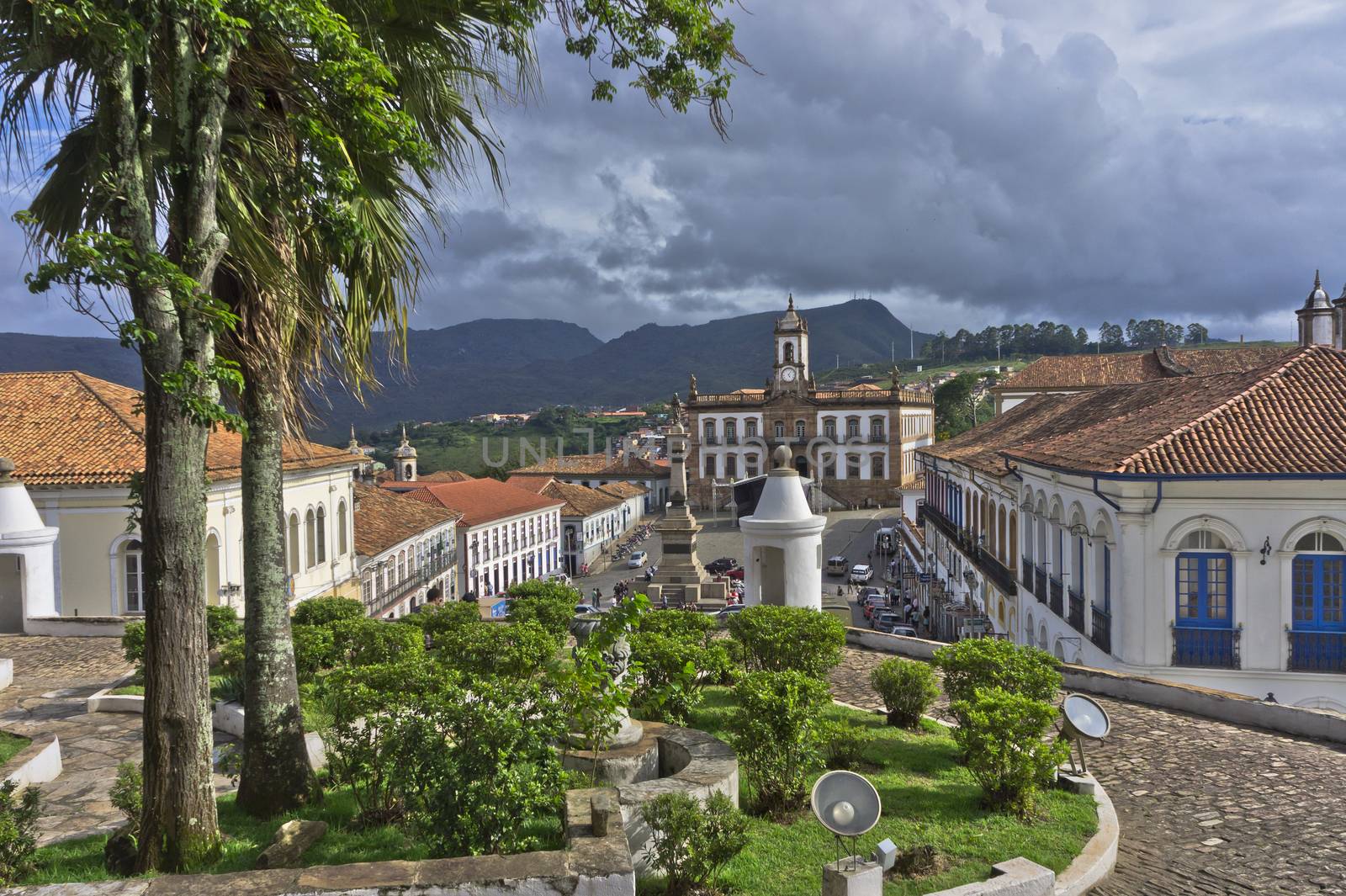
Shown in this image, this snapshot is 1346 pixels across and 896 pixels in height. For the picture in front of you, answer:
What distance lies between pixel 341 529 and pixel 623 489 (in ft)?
152

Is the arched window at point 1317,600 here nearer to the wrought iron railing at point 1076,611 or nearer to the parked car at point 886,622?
the wrought iron railing at point 1076,611

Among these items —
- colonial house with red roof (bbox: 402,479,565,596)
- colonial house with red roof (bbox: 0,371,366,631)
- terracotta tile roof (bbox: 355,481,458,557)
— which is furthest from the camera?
colonial house with red roof (bbox: 402,479,565,596)

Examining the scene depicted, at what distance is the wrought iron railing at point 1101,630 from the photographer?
13.4 metres

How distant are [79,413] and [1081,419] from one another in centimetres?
2124

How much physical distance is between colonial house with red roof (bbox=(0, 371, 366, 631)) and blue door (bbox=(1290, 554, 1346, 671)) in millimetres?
15170

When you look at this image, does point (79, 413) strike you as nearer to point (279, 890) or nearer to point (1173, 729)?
point (279, 890)

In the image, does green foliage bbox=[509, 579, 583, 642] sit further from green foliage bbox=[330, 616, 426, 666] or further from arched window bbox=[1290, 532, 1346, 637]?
arched window bbox=[1290, 532, 1346, 637]

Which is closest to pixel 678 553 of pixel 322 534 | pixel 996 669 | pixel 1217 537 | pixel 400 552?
pixel 322 534

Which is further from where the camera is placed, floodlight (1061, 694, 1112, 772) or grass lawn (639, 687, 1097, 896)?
floodlight (1061, 694, 1112, 772)

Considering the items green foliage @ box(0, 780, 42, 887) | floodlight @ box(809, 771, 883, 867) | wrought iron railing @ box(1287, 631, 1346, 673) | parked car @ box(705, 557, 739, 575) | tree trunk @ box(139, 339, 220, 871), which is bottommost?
parked car @ box(705, 557, 739, 575)

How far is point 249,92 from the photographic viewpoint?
207 inches

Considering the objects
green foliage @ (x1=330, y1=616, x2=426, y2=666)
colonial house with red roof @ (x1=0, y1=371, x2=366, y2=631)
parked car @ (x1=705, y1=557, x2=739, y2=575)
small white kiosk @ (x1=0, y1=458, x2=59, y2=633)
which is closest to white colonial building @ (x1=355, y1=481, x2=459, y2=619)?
colonial house with red roof @ (x1=0, y1=371, x2=366, y2=631)

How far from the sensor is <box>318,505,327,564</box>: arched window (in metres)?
23.6

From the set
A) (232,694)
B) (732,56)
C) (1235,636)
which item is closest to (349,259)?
(732,56)
